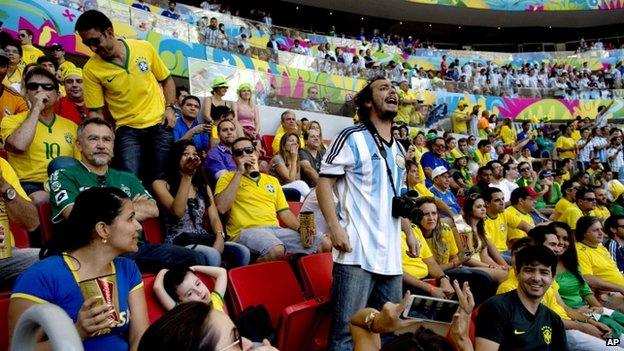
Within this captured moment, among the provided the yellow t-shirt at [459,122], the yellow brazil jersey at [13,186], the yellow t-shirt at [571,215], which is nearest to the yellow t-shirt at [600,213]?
the yellow t-shirt at [571,215]

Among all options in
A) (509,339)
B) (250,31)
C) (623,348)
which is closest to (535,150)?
(250,31)

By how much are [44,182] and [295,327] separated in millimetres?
1893

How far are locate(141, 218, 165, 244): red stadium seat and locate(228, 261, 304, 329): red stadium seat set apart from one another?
0.82 m

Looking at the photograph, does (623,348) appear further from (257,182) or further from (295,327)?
(257,182)

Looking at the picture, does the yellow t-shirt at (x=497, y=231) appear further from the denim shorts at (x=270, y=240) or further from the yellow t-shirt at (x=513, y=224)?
the denim shorts at (x=270, y=240)

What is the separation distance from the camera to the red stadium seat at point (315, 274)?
3369 millimetres

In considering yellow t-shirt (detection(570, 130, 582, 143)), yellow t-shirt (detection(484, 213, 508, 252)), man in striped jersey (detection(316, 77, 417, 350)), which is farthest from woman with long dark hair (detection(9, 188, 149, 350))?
yellow t-shirt (detection(570, 130, 582, 143))

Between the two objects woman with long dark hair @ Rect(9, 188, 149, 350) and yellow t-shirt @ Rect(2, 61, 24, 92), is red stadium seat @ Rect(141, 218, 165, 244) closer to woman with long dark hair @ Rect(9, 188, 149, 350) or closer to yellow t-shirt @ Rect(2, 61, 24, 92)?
woman with long dark hair @ Rect(9, 188, 149, 350)

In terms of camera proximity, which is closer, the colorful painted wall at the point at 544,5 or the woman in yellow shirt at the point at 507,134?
the woman in yellow shirt at the point at 507,134

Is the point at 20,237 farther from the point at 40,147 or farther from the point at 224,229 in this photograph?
the point at 224,229

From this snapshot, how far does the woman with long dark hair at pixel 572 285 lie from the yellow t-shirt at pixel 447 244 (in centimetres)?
86

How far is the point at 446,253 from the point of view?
474 centimetres

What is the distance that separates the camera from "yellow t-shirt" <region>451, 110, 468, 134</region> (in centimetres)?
1405

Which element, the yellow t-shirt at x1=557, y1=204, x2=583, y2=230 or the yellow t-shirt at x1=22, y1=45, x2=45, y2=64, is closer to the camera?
the yellow t-shirt at x1=22, y1=45, x2=45, y2=64
